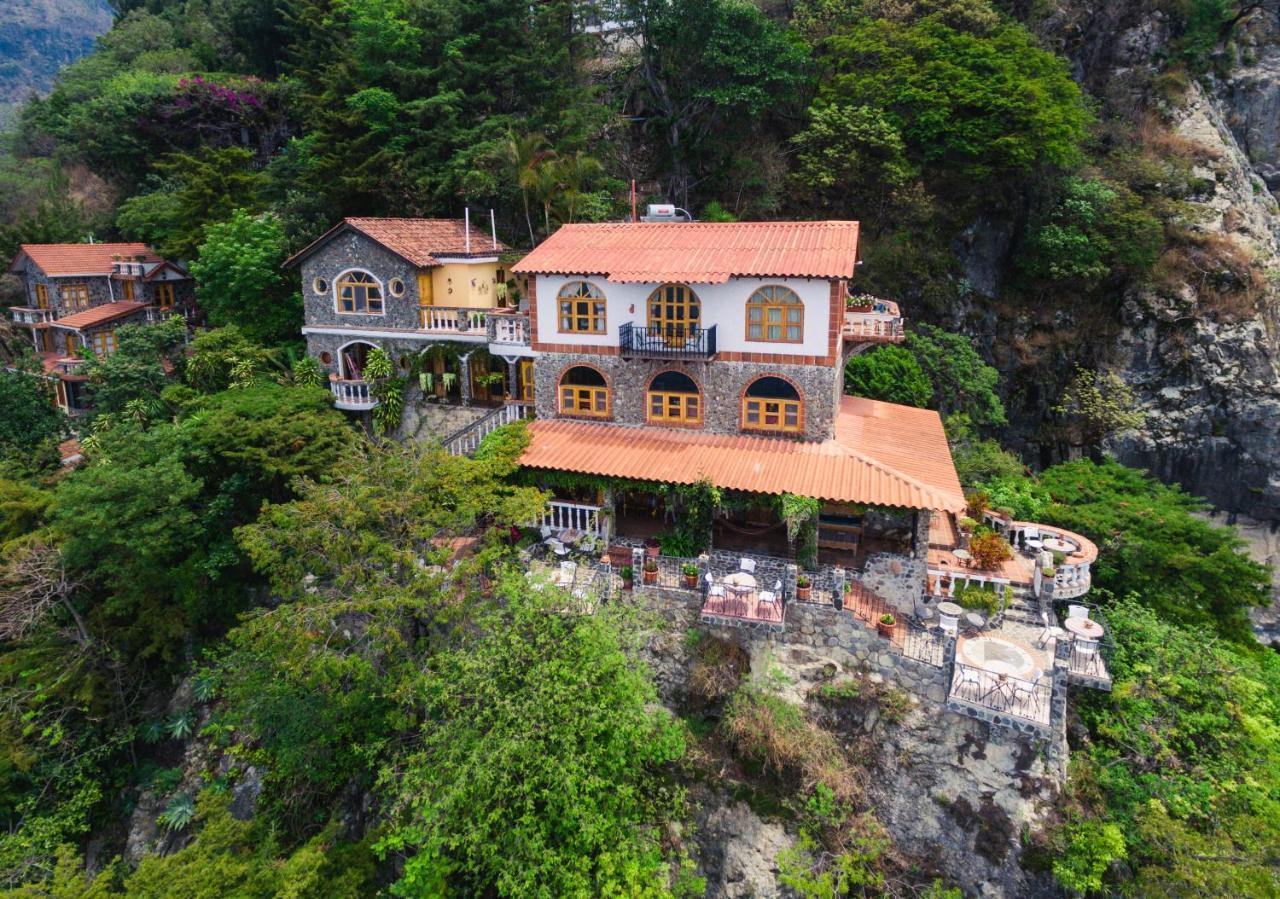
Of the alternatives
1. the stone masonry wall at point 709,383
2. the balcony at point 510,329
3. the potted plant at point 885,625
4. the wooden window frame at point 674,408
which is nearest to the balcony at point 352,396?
the balcony at point 510,329

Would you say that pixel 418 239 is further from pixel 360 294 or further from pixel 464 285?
pixel 360 294

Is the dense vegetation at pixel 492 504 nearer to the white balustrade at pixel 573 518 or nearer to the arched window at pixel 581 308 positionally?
the white balustrade at pixel 573 518

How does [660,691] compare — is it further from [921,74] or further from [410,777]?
[921,74]

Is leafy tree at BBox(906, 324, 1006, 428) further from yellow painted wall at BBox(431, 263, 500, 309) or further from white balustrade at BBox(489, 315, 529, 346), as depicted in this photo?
yellow painted wall at BBox(431, 263, 500, 309)

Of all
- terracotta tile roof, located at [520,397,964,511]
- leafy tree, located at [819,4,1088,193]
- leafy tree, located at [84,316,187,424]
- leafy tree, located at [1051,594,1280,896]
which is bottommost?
leafy tree, located at [1051,594,1280,896]

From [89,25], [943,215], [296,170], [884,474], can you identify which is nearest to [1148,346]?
[943,215]

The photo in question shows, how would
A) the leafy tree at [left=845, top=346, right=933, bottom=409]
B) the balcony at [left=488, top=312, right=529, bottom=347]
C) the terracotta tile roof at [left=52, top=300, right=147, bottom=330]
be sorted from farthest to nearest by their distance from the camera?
the terracotta tile roof at [left=52, top=300, right=147, bottom=330]
the leafy tree at [left=845, top=346, right=933, bottom=409]
the balcony at [left=488, top=312, right=529, bottom=347]

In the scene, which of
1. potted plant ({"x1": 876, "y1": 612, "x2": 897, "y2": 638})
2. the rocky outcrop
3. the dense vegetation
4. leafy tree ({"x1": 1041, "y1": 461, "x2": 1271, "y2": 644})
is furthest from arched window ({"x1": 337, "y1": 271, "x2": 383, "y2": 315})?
the rocky outcrop
